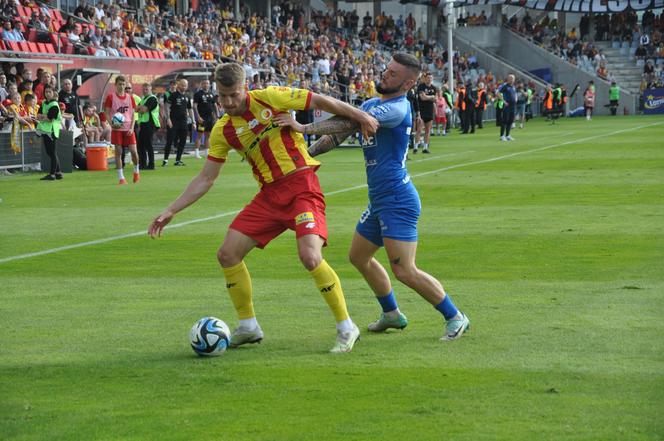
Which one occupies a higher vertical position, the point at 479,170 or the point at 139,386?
the point at 139,386

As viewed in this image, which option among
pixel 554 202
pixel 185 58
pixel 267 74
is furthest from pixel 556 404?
pixel 267 74

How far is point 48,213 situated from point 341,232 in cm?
549

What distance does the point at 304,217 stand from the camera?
310 inches

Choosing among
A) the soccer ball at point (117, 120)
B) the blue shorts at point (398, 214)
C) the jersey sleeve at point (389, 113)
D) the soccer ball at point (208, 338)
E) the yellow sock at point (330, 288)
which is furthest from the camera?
the soccer ball at point (117, 120)

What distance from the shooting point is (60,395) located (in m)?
6.68

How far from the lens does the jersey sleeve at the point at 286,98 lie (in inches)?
311

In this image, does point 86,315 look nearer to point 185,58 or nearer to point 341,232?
point 341,232

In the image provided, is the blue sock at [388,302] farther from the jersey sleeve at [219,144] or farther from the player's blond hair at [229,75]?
the player's blond hair at [229,75]

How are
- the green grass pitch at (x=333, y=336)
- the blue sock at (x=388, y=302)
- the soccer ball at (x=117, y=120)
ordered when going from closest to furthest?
the green grass pitch at (x=333, y=336) < the blue sock at (x=388, y=302) < the soccer ball at (x=117, y=120)

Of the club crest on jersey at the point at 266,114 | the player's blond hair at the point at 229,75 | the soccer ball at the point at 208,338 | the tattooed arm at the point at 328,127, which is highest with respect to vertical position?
the player's blond hair at the point at 229,75

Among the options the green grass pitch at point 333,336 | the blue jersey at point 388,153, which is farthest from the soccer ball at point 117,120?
the blue jersey at point 388,153

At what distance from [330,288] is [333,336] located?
554 millimetres

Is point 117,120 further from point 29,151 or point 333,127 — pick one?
point 333,127

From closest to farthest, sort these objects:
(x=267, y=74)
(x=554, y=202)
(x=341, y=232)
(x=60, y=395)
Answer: (x=60, y=395)
(x=341, y=232)
(x=554, y=202)
(x=267, y=74)
